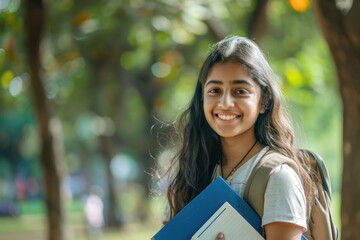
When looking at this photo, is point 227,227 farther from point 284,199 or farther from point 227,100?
point 227,100

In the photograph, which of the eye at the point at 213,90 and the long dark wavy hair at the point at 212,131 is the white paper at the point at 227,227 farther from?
the eye at the point at 213,90

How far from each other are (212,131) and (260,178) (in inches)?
20.8

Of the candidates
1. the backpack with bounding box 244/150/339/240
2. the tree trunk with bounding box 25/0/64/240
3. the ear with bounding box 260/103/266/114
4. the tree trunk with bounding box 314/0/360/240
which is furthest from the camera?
the tree trunk with bounding box 25/0/64/240

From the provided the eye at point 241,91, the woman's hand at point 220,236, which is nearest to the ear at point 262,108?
the eye at point 241,91

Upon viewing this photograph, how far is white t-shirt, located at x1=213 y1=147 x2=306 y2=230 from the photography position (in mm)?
2771

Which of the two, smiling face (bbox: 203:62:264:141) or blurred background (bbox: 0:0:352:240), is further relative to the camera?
blurred background (bbox: 0:0:352:240)

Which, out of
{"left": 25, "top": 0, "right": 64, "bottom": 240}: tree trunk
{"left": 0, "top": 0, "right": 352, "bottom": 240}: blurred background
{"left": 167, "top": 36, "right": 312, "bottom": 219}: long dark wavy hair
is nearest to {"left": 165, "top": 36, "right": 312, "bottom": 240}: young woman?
{"left": 167, "top": 36, "right": 312, "bottom": 219}: long dark wavy hair

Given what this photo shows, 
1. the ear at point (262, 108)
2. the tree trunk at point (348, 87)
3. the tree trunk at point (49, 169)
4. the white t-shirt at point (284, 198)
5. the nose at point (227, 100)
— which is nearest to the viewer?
the white t-shirt at point (284, 198)

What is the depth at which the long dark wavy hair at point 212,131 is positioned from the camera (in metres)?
3.10

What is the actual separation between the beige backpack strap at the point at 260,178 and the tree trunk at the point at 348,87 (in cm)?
215

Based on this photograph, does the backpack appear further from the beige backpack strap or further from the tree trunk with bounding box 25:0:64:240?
the tree trunk with bounding box 25:0:64:240

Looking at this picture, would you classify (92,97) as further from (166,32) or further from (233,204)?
(233,204)

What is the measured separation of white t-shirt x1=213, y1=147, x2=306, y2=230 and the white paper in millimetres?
101

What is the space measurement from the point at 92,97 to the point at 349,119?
1572cm
